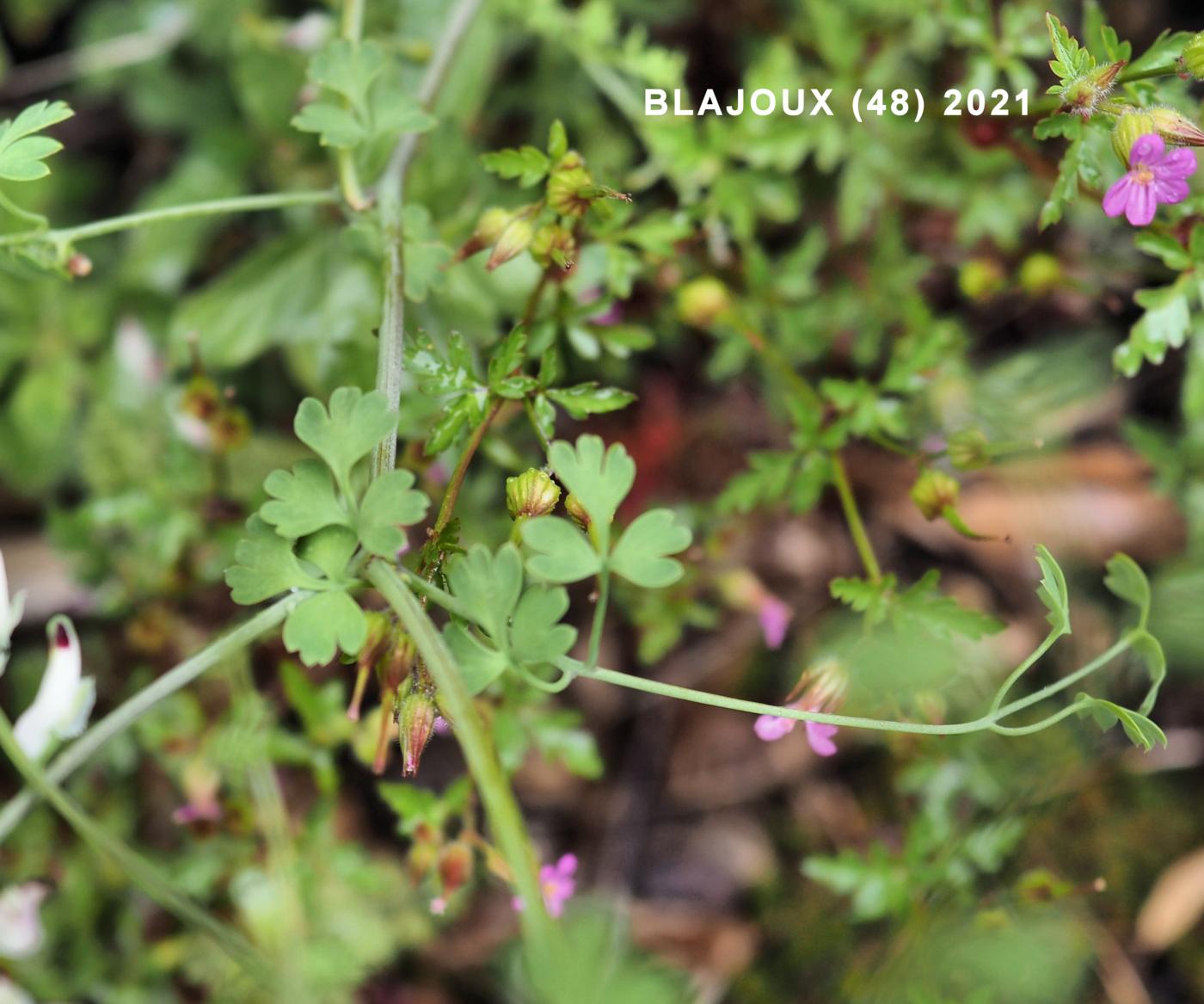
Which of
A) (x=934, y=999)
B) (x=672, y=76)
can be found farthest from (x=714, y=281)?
(x=934, y=999)

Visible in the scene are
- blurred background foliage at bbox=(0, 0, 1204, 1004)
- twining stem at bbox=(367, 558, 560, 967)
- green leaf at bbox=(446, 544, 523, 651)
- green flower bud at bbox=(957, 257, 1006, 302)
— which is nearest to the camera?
twining stem at bbox=(367, 558, 560, 967)

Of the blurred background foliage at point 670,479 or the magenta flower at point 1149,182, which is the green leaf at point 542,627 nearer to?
the blurred background foliage at point 670,479

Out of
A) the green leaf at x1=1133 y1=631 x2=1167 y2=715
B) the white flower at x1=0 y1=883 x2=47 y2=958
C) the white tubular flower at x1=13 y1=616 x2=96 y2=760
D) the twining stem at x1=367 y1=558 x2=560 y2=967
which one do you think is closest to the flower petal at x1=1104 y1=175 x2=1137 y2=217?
the green leaf at x1=1133 y1=631 x2=1167 y2=715

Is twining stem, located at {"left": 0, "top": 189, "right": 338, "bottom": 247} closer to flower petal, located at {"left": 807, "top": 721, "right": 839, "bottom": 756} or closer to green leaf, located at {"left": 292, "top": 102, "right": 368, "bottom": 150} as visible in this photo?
green leaf, located at {"left": 292, "top": 102, "right": 368, "bottom": 150}

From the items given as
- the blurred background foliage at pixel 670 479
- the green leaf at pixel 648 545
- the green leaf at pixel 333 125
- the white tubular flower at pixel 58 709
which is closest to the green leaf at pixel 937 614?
the blurred background foliage at pixel 670 479

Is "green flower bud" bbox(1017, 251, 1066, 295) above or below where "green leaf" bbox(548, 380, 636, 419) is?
below
